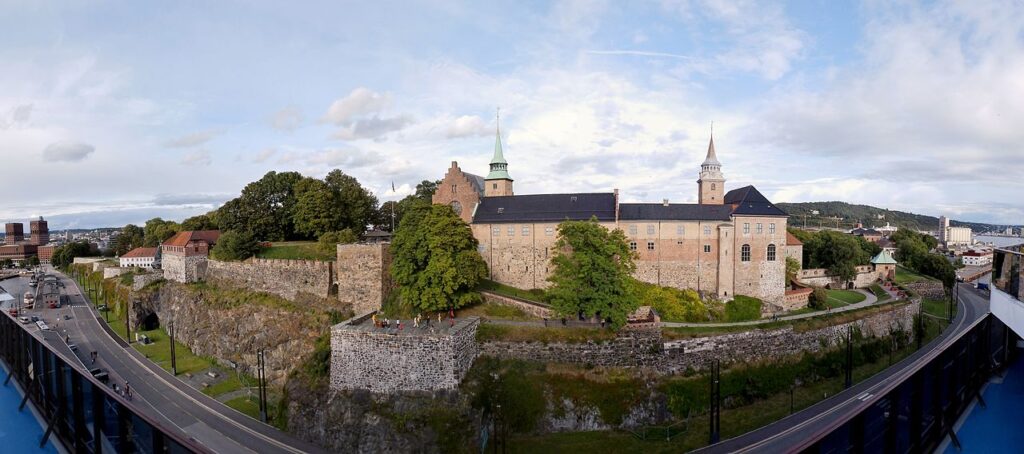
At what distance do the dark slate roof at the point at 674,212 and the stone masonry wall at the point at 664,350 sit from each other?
11.2m

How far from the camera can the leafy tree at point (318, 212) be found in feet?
166

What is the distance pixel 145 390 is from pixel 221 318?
753 cm

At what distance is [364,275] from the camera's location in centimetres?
3669

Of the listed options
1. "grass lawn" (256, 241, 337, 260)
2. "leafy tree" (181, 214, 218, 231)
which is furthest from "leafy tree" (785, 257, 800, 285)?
"leafy tree" (181, 214, 218, 231)

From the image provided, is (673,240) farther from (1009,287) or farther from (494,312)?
(1009,287)

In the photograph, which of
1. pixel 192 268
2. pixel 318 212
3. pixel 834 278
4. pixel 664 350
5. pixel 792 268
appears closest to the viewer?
pixel 664 350

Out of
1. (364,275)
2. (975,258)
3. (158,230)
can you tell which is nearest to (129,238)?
(158,230)

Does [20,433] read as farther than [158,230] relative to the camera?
No

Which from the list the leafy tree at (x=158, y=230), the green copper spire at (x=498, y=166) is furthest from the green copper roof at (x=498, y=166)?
the leafy tree at (x=158, y=230)

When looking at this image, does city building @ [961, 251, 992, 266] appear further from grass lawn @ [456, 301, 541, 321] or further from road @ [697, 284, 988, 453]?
grass lawn @ [456, 301, 541, 321]

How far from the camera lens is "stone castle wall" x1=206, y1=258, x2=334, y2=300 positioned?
131 ft

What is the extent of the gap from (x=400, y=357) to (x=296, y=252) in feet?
72.6

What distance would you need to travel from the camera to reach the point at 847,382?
3484 cm

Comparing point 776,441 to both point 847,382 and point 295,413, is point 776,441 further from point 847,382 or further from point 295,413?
point 295,413
